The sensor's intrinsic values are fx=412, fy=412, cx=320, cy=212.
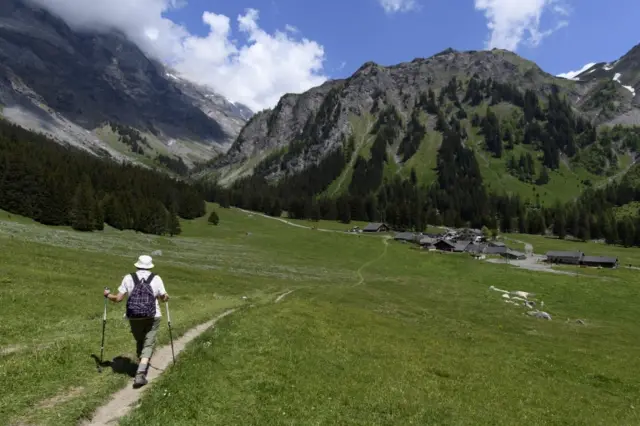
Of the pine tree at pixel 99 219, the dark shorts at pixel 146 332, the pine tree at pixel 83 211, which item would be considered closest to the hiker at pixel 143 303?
the dark shorts at pixel 146 332

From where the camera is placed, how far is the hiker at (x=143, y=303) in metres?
14.9

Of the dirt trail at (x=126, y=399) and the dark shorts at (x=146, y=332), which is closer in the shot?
the dirt trail at (x=126, y=399)

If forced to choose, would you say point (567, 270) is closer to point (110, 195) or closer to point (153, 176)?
point (110, 195)

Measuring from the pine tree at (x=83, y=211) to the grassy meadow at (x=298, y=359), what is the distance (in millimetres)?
44012

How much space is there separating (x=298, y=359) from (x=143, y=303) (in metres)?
8.12

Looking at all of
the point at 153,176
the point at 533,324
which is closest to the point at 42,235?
the point at 533,324

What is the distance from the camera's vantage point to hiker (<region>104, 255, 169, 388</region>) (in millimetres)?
14938

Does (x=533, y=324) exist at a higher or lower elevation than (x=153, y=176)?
lower

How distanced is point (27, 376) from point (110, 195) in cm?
11743

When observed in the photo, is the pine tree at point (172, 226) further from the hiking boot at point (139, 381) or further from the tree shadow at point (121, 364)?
the hiking boot at point (139, 381)

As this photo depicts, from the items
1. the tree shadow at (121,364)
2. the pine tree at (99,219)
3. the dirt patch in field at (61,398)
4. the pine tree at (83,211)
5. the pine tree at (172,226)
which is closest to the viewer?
the dirt patch in field at (61,398)

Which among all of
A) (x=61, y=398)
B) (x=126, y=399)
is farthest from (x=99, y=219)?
(x=126, y=399)

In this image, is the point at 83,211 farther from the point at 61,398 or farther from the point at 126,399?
the point at 126,399

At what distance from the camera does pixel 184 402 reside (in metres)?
12.8
